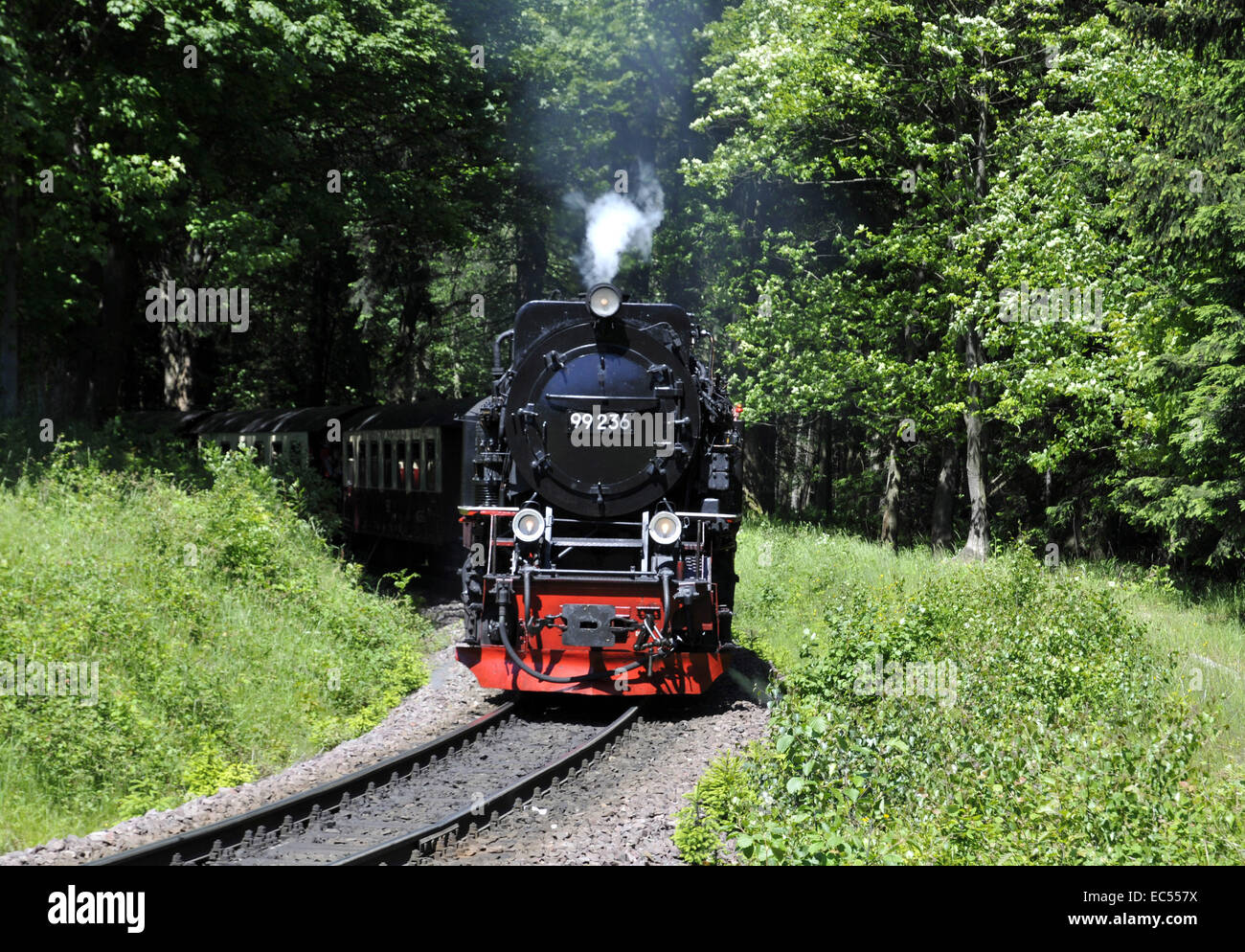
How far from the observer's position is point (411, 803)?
7.36 metres

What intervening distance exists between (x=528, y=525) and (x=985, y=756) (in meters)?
4.65

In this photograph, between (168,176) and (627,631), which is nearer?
(627,631)

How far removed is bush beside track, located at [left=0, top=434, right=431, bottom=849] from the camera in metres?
7.21

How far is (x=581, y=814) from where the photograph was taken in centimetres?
711

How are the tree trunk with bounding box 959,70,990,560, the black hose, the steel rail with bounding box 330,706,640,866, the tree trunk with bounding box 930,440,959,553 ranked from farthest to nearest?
the tree trunk with bounding box 930,440,959,553 → the tree trunk with bounding box 959,70,990,560 → the black hose → the steel rail with bounding box 330,706,640,866

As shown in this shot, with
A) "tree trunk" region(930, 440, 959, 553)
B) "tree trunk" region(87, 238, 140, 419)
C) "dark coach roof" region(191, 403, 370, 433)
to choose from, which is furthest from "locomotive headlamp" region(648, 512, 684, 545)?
→ "tree trunk" region(930, 440, 959, 553)

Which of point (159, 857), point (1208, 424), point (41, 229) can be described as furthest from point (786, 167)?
point (159, 857)

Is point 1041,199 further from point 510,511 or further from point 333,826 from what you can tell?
point 333,826

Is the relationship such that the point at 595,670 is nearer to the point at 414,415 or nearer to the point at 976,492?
the point at 414,415

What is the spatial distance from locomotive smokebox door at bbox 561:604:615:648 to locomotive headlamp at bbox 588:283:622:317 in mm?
2711

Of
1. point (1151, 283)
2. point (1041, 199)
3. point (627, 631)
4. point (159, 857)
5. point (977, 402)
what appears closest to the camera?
point (159, 857)

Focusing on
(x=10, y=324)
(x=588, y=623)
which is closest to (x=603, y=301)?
(x=588, y=623)

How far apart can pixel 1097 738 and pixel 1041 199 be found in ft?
39.8

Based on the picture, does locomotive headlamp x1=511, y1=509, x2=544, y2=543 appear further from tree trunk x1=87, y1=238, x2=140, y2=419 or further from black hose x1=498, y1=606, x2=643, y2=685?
tree trunk x1=87, y1=238, x2=140, y2=419
